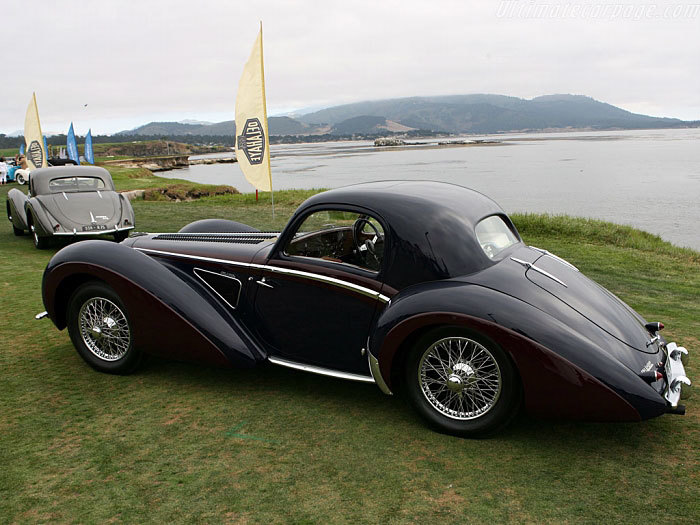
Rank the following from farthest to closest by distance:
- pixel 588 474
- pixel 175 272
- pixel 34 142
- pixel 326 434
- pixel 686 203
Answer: pixel 686 203, pixel 34 142, pixel 175 272, pixel 326 434, pixel 588 474

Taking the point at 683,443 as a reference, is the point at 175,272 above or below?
above

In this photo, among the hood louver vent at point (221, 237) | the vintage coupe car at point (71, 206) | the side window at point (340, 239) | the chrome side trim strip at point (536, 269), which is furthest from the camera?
the vintage coupe car at point (71, 206)

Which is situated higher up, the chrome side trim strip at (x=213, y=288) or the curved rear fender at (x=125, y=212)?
the curved rear fender at (x=125, y=212)

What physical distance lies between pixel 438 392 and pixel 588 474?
1.04m

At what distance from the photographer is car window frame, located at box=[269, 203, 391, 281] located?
13.9 ft

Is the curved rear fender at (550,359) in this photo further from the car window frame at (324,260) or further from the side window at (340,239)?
the side window at (340,239)

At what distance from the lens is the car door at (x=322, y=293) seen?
4.28 m

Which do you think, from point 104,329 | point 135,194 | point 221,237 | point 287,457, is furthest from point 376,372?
point 135,194

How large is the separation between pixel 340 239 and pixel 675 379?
2688 mm

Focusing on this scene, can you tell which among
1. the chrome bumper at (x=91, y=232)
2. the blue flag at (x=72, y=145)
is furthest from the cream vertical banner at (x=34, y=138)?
the chrome bumper at (x=91, y=232)

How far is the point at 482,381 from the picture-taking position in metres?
3.79

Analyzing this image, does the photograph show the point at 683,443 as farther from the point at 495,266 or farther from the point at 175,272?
the point at 175,272

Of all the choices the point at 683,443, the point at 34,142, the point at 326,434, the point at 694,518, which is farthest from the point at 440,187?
the point at 34,142

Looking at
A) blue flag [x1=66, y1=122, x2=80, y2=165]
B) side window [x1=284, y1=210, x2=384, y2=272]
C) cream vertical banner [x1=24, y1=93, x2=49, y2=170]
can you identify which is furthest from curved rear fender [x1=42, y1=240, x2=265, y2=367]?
blue flag [x1=66, y1=122, x2=80, y2=165]
